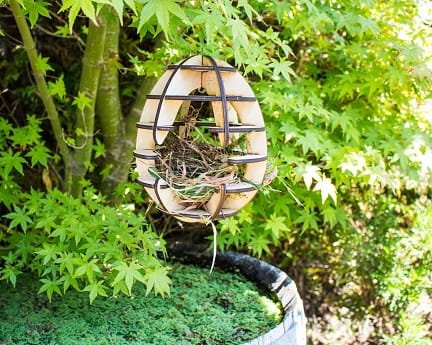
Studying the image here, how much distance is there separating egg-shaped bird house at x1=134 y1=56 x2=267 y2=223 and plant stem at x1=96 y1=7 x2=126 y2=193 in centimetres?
84

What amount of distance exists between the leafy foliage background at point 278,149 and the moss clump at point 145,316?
0.37 feet

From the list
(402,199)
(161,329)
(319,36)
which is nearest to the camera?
(161,329)

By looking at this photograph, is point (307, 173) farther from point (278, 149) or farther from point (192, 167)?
point (192, 167)

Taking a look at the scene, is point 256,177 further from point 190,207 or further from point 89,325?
point 89,325

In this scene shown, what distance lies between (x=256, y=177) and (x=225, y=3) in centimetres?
47

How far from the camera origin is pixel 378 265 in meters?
2.93

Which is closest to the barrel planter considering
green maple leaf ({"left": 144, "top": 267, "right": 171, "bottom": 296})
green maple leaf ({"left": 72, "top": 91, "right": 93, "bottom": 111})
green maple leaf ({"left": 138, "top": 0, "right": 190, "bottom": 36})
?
green maple leaf ({"left": 144, "top": 267, "right": 171, "bottom": 296})

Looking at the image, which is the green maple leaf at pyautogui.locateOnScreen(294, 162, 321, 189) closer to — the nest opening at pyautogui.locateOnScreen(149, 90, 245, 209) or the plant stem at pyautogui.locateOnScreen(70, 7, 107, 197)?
the nest opening at pyautogui.locateOnScreen(149, 90, 245, 209)

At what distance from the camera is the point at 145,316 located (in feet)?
6.54

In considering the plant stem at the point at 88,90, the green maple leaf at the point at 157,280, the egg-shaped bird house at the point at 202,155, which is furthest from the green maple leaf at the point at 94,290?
the plant stem at the point at 88,90

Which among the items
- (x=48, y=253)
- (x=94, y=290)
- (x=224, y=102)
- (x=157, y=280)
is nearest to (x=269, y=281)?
(x=157, y=280)

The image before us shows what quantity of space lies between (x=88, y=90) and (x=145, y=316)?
3.17 feet

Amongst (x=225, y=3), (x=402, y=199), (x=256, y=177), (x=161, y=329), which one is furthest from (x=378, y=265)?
(x=225, y=3)

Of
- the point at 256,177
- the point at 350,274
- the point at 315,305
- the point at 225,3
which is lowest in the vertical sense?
the point at 315,305
